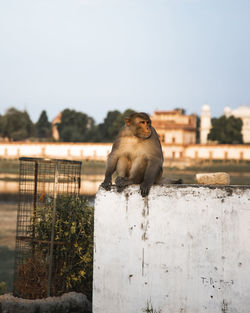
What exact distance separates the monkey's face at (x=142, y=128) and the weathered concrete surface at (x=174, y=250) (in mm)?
460

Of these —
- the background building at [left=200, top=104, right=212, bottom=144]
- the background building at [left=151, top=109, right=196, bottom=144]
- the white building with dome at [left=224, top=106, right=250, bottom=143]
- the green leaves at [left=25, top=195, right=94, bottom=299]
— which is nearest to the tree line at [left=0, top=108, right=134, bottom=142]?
the background building at [left=151, top=109, right=196, bottom=144]

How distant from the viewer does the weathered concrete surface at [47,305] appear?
159 inches

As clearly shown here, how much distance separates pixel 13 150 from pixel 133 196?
58112 mm

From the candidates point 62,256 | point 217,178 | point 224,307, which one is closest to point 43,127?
point 62,256

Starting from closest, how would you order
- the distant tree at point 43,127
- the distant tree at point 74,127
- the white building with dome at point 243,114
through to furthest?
1. the distant tree at point 74,127
2. the white building with dome at point 243,114
3. the distant tree at point 43,127

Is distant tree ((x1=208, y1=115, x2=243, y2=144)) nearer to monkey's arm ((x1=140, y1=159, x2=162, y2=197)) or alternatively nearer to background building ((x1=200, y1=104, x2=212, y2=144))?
background building ((x1=200, y1=104, x2=212, y2=144))

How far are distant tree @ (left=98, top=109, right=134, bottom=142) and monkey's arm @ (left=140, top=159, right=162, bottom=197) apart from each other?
199 ft

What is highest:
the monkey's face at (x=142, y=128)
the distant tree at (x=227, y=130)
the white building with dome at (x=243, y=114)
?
the white building with dome at (x=243, y=114)

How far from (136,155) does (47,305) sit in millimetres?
1615

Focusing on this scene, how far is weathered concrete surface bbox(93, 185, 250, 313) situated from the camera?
3.16 metres

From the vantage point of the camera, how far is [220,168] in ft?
155

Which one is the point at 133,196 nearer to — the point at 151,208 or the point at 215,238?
the point at 151,208

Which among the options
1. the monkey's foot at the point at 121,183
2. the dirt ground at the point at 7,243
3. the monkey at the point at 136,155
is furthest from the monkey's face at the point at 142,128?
the dirt ground at the point at 7,243

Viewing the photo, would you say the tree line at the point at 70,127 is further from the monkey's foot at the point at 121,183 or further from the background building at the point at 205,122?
the monkey's foot at the point at 121,183
